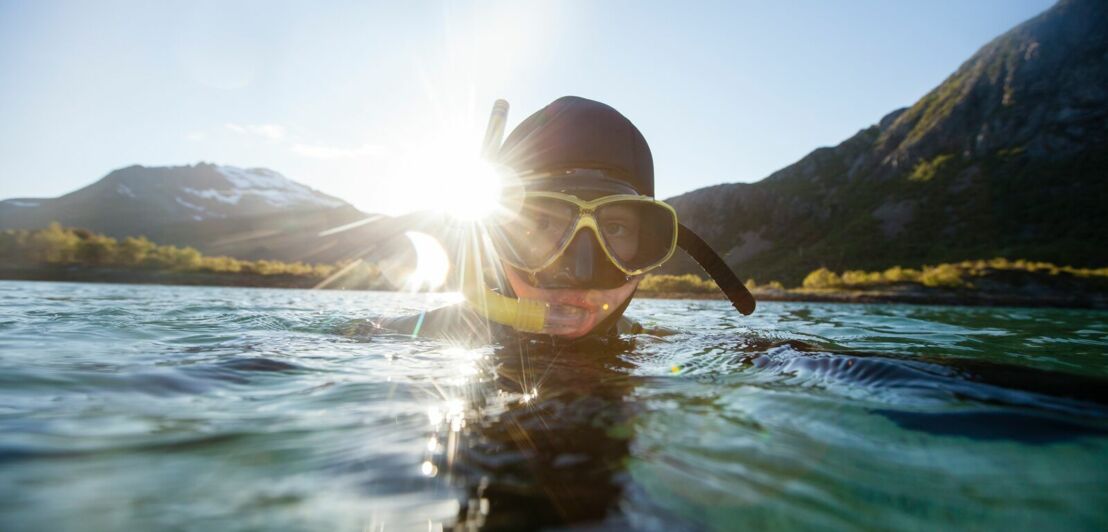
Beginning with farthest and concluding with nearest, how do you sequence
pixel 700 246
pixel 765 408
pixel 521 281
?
pixel 700 246
pixel 521 281
pixel 765 408

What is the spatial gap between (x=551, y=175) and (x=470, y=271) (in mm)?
855

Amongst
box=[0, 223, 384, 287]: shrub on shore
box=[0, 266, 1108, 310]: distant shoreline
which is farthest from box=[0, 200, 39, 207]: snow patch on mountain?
box=[0, 266, 1108, 310]: distant shoreline

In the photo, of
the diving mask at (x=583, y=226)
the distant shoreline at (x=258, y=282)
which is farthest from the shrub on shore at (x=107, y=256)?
the diving mask at (x=583, y=226)

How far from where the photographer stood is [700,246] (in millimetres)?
3469

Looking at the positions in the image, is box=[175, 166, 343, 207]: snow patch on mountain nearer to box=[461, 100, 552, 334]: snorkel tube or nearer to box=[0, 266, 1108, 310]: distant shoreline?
box=[0, 266, 1108, 310]: distant shoreline

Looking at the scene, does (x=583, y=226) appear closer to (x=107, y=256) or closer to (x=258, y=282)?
(x=258, y=282)

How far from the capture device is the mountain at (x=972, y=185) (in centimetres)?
5097

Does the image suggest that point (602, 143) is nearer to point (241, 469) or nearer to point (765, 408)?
point (765, 408)

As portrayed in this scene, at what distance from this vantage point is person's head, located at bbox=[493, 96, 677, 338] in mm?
2869

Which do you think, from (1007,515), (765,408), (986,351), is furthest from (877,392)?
(986,351)

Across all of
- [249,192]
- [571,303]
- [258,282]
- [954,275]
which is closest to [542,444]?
[571,303]

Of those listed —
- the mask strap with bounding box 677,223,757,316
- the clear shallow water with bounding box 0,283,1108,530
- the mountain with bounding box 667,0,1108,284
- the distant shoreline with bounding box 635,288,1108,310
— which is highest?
the mountain with bounding box 667,0,1108,284

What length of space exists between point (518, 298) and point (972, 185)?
7919 cm

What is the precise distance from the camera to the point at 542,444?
125cm
